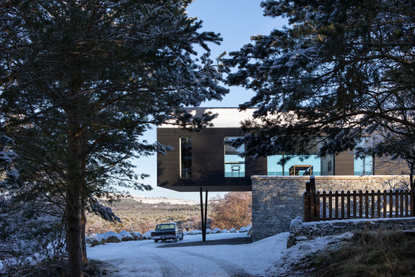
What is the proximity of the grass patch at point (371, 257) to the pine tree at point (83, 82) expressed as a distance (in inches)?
199

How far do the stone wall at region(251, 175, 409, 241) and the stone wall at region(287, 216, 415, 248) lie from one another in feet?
26.5

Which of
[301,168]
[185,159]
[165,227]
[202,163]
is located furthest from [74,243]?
[165,227]

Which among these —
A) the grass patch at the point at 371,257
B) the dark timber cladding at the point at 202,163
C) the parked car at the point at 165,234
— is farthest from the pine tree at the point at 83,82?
the parked car at the point at 165,234

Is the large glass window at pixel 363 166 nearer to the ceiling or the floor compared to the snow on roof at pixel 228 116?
nearer to the floor

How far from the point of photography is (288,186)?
17.8 m

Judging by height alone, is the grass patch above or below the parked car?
above

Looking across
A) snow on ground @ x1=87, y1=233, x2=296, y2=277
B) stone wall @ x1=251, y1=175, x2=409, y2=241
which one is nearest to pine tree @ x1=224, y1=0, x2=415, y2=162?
snow on ground @ x1=87, y1=233, x2=296, y2=277

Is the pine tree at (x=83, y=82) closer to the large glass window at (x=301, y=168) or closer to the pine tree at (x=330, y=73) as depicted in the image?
the pine tree at (x=330, y=73)

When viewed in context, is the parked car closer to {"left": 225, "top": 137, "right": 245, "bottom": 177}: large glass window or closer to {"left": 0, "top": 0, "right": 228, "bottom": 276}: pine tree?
{"left": 225, "top": 137, "right": 245, "bottom": 177}: large glass window

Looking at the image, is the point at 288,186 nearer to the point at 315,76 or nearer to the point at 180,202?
the point at 315,76

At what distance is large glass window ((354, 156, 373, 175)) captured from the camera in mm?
19448

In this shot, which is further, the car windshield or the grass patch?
the car windshield

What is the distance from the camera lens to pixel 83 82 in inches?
322

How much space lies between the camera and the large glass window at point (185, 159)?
20422mm
